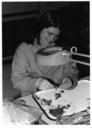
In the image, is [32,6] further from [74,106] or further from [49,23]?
[74,106]

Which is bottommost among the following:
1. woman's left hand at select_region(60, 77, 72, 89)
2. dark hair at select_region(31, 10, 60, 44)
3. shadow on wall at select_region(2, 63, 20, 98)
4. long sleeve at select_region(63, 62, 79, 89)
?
shadow on wall at select_region(2, 63, 20, 98)

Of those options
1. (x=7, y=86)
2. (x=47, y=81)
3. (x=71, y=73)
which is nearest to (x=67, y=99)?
(x=47, y=81)

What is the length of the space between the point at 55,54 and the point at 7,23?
3.25 m

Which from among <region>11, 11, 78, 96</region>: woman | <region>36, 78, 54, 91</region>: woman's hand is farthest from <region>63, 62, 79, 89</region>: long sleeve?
<region>36, 78, 54, 91</region>: woman's hand

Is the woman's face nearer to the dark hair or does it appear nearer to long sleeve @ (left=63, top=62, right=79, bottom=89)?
the dark hair

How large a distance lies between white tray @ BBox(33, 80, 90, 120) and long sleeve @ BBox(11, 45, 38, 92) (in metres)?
0.16

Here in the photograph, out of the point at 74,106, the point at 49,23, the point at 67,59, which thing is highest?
the point at 49,23

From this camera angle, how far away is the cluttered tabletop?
4.75ft

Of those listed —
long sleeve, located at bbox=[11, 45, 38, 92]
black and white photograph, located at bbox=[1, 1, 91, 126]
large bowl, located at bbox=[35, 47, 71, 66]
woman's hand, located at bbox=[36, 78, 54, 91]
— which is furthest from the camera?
long sleeve, located at bbox=[11, 45, 38, 92]

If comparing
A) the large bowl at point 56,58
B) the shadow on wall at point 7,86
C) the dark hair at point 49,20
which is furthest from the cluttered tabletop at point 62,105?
the shadow on wall at point 7,86

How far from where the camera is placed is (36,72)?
2.06 metres

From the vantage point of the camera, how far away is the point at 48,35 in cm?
190

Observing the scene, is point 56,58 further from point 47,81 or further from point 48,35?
point 48,35

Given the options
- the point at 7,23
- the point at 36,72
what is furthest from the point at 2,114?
the point at 7,23
